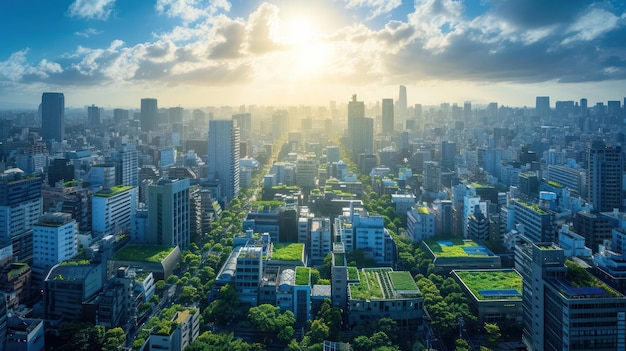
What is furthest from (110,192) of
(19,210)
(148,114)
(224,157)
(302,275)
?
(148,114)

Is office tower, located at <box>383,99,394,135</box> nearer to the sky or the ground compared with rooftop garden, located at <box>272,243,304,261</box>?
nearer to the sky

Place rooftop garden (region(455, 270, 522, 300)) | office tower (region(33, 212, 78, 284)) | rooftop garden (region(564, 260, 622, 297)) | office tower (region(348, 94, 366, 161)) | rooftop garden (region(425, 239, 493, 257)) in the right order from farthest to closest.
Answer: office tower (region(348, 94, 366, 161)) < rooftop garden (region(425, 239, 493, 257)) < office tower (region(33, 212, 78, 284)) < rooftop garden (region(455, 270, 522, 300)) < rooftop garden (region(564, 260, 622, 297))

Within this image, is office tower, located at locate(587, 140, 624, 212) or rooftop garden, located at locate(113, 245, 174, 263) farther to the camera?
office tower, located at locate(587, 140, 624, 212)

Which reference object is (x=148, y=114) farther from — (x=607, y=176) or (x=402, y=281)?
(x=402, y=281)

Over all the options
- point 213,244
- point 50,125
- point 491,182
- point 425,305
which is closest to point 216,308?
point 425,305

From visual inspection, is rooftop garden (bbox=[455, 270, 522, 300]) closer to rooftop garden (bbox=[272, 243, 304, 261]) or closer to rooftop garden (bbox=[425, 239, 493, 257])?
rooftop garden (bbox=[425, 239, 493, 257])

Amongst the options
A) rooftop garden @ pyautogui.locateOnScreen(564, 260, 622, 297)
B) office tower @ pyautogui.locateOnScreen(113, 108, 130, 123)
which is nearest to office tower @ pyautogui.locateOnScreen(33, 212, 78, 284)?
rooftop garden @ pyautogui.locateOnScreen(564, 260, 622, 297)

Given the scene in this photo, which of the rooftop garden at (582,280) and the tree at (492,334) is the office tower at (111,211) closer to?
the tree at (492,334)
